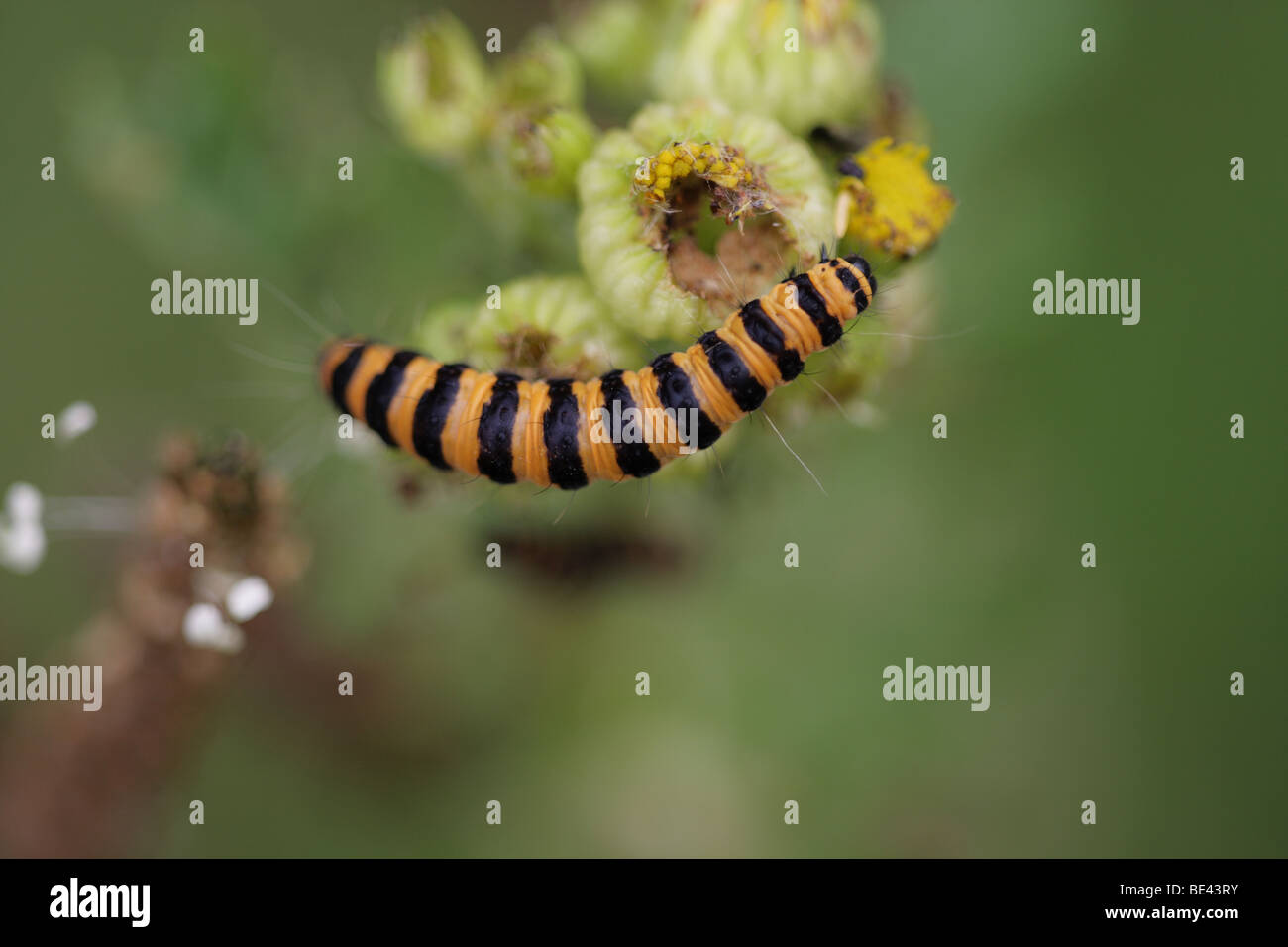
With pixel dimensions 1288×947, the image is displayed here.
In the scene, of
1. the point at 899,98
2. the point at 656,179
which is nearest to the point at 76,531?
the point at 656,179

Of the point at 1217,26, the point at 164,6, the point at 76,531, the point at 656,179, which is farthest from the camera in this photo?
the point at 164,6

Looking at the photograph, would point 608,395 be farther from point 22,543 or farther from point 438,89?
point 22,543

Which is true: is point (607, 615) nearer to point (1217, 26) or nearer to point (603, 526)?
point (603, 526)

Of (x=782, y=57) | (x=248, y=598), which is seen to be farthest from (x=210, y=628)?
(x=782, y=57)

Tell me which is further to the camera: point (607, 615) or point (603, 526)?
point (607, 615)

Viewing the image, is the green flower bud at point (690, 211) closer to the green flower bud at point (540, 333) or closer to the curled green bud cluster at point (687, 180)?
the curled green bud cluster at point (687, 180)

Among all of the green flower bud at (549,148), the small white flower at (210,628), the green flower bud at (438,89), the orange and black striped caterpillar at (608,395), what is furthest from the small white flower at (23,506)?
the green flower bud at (549,148)
